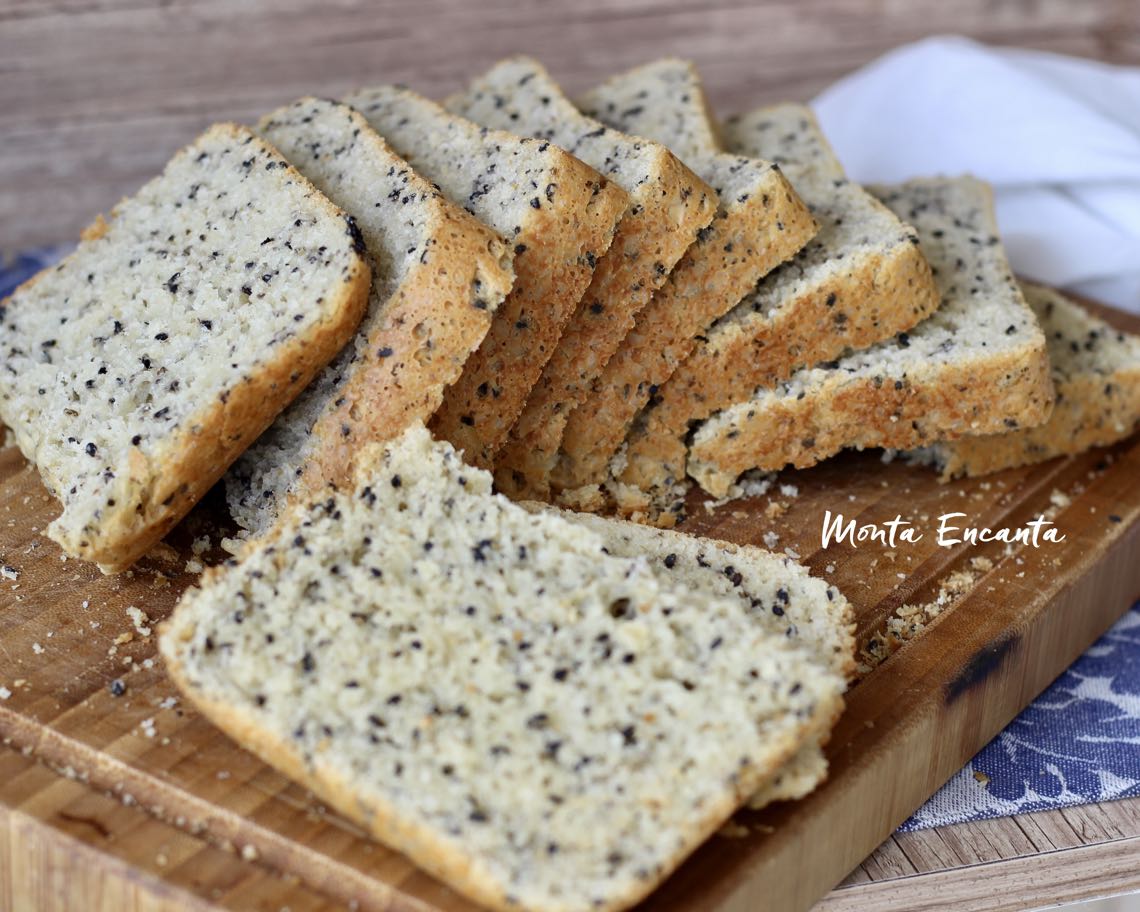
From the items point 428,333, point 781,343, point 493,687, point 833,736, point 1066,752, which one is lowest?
point 1066,752

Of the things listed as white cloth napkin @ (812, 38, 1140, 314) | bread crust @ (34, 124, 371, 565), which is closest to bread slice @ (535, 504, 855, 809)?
bread crust @ (34, 124, 371, 565)

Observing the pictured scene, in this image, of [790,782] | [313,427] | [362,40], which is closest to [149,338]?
[313,427]

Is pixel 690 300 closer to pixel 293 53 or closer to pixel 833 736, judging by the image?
pixel 833 736

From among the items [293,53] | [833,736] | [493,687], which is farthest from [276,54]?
[833,736]

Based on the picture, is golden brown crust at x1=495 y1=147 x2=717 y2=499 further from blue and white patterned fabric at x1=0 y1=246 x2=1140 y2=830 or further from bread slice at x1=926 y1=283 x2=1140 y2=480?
blue and white patterned fabric at x1=0 y1=246 x2=1140 y2=830

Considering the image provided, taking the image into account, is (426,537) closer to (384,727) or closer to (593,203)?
(384,727)

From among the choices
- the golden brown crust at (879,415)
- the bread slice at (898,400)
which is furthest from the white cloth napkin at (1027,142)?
the golden brown crust at (879,415)
